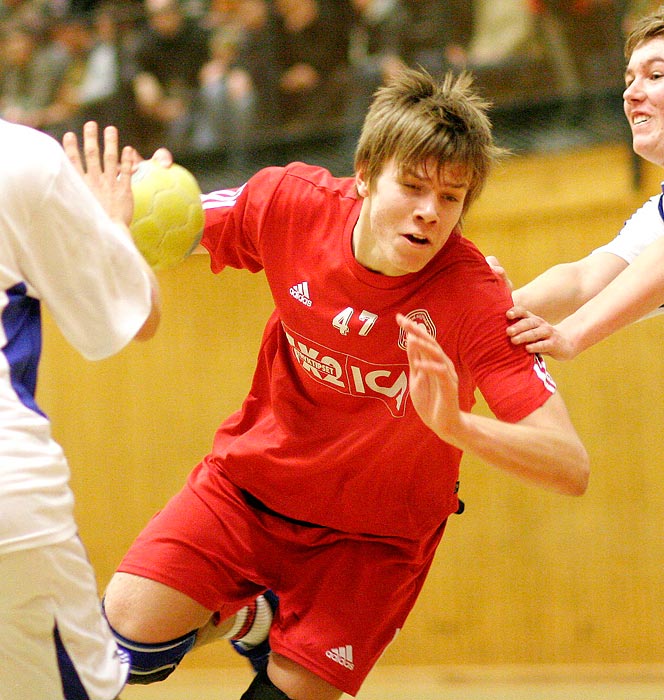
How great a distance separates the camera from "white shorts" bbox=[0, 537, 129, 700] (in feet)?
7.37

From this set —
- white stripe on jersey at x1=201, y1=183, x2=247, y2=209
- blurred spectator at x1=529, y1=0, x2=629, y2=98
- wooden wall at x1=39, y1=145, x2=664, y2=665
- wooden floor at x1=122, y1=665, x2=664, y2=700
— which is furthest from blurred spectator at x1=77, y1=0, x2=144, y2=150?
white stripe on jersey at x1=201, y1=183, x2=247, y2=209

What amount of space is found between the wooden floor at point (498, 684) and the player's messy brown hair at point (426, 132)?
3.53 m

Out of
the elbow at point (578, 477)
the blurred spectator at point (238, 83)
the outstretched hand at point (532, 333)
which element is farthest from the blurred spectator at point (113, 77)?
the elbow at point (578, 477)

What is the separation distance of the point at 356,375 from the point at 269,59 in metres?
5.00

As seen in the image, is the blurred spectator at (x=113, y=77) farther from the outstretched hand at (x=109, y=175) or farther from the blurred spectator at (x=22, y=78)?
the outstretched hand at (x=109, y=175)

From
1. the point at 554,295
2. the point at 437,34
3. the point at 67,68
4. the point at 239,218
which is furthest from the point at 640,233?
the point at 67,68

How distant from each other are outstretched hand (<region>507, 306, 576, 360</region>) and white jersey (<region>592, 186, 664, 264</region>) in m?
0.85

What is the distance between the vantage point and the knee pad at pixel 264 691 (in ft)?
11.1

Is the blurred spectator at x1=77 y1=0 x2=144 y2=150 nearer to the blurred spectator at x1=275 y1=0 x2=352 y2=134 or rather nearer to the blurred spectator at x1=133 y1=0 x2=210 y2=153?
the blurred spectator at x1=133 y1=0 x2=210 y2=153

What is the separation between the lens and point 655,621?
5.74 m

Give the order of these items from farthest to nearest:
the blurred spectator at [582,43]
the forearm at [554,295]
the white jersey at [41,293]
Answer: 1. the blurred spectator at [582,43]
2. the forearm at [554,295]
3. the white jersey at [41,293]

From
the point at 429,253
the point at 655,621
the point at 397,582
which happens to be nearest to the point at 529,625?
the point at 655,621

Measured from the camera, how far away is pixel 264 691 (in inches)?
134

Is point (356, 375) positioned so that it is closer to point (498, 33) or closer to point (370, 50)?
point (498, 33)
